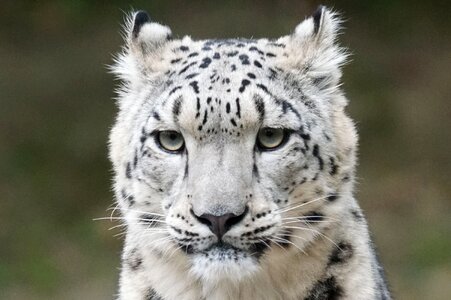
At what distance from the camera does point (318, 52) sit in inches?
213

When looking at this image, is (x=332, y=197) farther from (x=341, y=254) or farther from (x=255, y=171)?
(x=255, y=171)

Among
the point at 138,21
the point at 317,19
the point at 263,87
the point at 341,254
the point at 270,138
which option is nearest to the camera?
the point at 270,138

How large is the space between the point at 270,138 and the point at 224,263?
61 cm

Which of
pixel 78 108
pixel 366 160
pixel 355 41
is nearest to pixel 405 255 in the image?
pixel 366 160

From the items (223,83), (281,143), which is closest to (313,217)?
(281,143)

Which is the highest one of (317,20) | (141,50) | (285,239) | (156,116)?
(317,20)

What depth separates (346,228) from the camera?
522cm

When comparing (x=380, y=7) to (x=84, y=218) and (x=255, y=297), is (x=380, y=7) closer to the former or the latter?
(x=84, y=218)

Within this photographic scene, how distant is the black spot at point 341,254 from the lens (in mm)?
5148

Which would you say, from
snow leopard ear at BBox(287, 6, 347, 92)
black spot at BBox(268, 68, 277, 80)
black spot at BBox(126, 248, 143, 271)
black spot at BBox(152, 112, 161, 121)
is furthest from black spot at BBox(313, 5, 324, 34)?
black spot at BBox(126, 248, 143, 271)

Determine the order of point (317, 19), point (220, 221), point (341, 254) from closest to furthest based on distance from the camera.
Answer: point (220, 221) < point (341, 254) < point (317, 19)

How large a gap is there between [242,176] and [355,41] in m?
7.74

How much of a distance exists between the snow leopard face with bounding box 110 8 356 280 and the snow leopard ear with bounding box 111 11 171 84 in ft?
0.03

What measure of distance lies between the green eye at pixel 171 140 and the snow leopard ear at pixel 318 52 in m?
0.71
